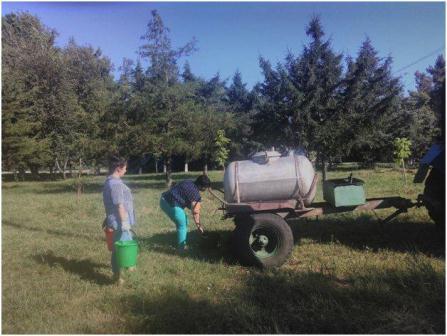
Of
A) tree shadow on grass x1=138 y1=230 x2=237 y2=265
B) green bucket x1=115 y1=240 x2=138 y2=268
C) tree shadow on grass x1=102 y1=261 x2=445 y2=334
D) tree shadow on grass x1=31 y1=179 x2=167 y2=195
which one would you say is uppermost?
tree shadow on grass x1=31 y1=179 x2=167 y2=195

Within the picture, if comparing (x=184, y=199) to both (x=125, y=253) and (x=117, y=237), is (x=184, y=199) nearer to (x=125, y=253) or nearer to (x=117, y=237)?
(x=117, y=237)

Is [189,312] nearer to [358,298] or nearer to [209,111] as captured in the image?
[358,298]

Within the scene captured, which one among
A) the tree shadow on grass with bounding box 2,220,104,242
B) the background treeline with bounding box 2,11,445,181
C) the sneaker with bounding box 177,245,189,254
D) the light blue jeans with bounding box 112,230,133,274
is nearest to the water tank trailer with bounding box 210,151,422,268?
the sneaker with bounding box 177,245,189,254

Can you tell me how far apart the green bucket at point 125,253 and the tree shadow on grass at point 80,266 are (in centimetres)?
48

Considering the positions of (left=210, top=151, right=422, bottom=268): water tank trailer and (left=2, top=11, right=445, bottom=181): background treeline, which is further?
(left=2, top=11, right=445, bottom=181): background treeline

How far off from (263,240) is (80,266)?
2.93 metres

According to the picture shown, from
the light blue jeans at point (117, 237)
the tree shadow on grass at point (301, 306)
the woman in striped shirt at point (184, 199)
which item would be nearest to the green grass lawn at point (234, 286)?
the tree shadow on grass at point (301, 306)

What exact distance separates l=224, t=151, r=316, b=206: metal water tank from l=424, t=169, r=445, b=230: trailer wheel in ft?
6.97

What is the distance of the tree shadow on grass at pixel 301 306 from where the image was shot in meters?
4.31

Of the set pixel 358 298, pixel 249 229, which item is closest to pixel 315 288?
pixel 358 298

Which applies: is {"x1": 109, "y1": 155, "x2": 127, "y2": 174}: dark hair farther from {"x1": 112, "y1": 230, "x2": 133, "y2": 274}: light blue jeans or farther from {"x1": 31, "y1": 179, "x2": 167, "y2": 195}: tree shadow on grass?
{"x1": 31, "y1": 179, "x2": 167, "y2": 195}: tree shadow on grass

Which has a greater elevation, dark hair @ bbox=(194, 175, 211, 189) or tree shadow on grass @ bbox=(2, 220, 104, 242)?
dark hair @ bbox=(194, 175, 211, 189)

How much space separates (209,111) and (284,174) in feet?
57.8

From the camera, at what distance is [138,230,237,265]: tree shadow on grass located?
7.12 metres
